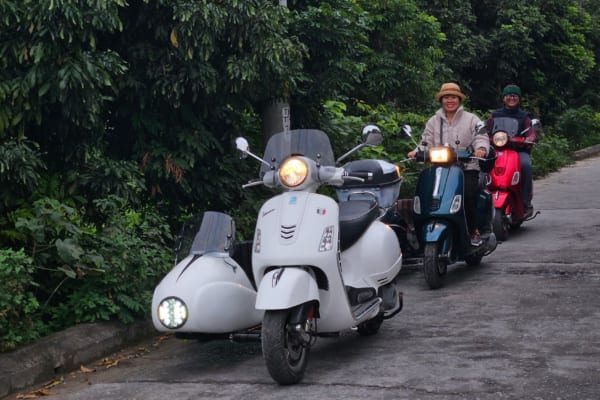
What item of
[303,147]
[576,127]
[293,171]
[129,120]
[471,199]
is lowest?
[471,199]

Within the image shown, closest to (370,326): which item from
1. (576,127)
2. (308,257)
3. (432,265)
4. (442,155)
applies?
(308,257)

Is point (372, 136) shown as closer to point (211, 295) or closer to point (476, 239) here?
point (211, 295)

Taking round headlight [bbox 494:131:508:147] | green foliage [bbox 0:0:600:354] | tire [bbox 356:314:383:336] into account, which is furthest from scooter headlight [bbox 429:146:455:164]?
round headlight [bbox 494:131:508:147]

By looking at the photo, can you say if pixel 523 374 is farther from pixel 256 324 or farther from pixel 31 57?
pixel 31 57

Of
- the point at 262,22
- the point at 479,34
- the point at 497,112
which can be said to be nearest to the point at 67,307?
the point at 262,22

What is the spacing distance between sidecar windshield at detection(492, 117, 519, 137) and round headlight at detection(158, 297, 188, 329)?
270 inches

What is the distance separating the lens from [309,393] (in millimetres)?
6008

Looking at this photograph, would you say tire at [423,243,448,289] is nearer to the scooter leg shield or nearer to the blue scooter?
the blue scooter

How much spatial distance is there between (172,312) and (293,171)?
3.90 ft

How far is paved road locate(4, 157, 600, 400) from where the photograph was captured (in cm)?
602

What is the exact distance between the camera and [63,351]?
6898mm

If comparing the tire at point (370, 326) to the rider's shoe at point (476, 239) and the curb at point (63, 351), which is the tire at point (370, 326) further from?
the rider's shoe at point (476, 239)

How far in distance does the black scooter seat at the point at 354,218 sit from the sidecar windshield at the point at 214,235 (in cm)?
78

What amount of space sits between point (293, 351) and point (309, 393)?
0.38 meters
